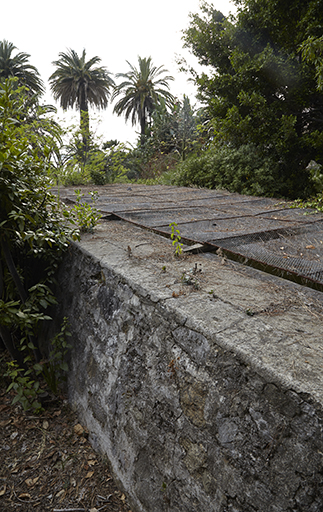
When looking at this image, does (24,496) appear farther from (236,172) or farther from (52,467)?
(236,172)

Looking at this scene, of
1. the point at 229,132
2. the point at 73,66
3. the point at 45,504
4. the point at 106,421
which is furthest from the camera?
the point at 73,66

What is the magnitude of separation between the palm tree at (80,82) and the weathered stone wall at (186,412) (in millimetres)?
17360

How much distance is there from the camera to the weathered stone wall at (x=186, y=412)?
0.99m

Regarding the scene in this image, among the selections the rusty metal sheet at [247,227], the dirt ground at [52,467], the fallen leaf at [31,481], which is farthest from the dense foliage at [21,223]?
the rusty metal sheet at [247,227]

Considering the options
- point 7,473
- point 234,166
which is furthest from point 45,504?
point 234,166

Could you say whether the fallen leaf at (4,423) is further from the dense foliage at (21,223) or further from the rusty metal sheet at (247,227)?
the rusty metal sheet at (247,227)

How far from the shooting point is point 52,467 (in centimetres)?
191

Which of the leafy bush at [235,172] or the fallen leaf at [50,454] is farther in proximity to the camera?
the leafy bush at [235,172]

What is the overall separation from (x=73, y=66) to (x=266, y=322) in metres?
19.1

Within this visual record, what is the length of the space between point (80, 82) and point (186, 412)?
18903 millimetres

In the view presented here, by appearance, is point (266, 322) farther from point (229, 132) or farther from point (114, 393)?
point (229, 132)

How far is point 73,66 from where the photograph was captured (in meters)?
16.7

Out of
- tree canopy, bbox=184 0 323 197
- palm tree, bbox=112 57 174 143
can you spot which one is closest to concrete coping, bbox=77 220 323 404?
tree canopy, bbox=184 0 323 197

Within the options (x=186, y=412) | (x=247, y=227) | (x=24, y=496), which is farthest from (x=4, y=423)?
(x=247, y=227)
